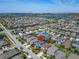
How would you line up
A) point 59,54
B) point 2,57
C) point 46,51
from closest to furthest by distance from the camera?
point 2,57
point 59,54
point 46,51

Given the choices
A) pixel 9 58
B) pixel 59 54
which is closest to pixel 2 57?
pixel 9 58

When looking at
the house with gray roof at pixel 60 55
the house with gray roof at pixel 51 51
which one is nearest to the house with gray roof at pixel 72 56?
the house with gray roof at pixel 60 55

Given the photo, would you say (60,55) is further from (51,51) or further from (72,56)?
(51,51)

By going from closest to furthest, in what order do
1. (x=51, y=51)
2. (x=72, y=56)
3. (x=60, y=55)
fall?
1. (x=72, y=56)
2. (x=60, y=55)
3. (x=51, y=51)

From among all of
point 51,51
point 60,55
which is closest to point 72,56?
point 60,55

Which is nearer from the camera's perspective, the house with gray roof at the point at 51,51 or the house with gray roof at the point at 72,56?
the house with gray roof at the point at 72,56

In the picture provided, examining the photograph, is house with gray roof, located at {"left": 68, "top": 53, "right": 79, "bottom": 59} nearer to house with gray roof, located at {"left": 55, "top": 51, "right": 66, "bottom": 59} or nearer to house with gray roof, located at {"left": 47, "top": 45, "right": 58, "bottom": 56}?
house with gray roof, located at {"left": 55, "top": 51, "right": 66, "bottom": 59}

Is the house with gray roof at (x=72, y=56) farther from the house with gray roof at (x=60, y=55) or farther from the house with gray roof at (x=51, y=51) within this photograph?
the house with gray roof at (x=51, y=51)

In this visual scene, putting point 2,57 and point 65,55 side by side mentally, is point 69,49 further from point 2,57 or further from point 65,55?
point 2,57

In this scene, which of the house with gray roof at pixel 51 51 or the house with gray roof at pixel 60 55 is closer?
the house with gray roof at pixel 60 55

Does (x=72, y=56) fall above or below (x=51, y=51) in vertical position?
below

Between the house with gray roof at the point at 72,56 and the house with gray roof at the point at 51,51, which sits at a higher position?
the house with gray roof at the point at 51,51
